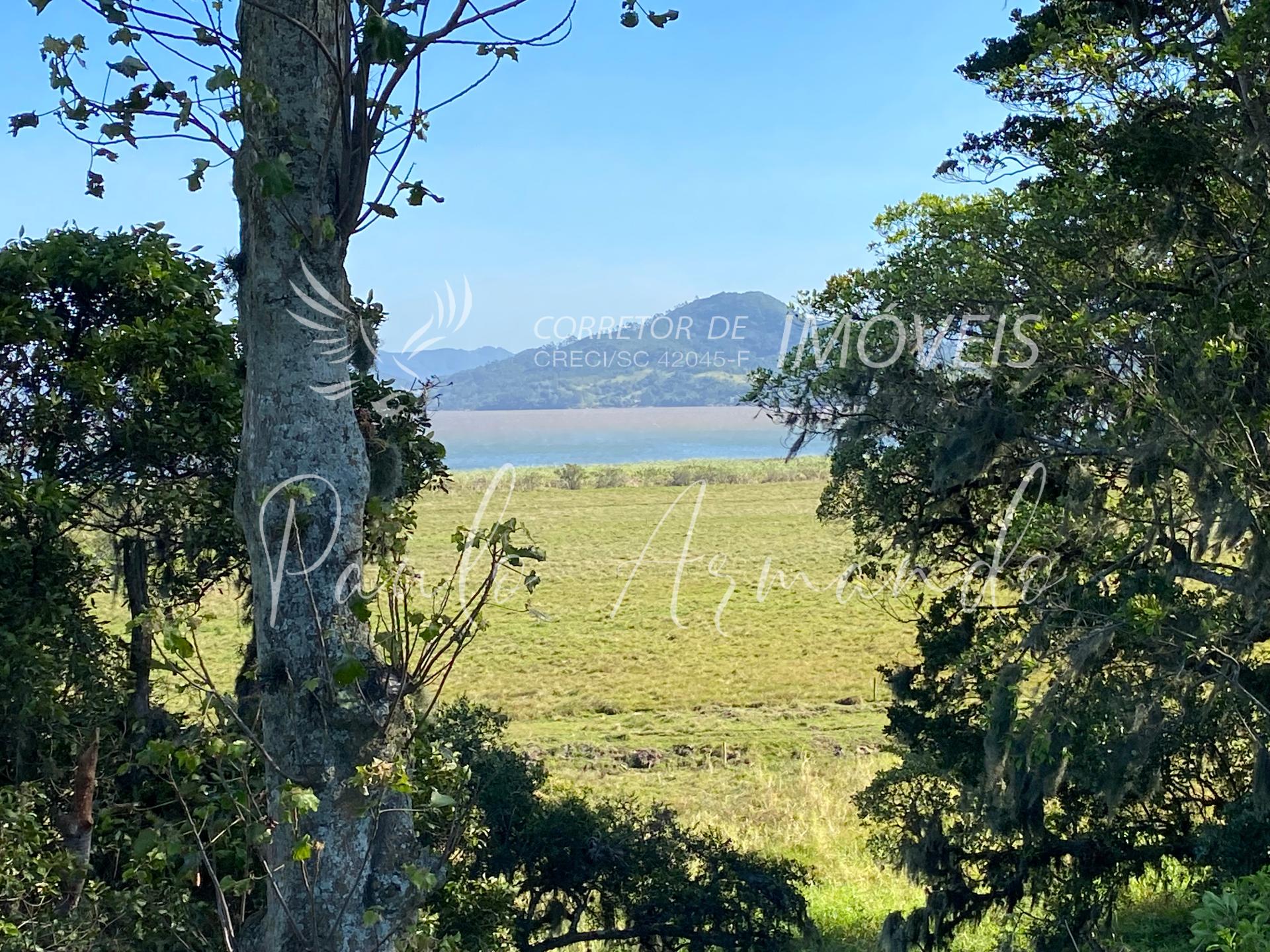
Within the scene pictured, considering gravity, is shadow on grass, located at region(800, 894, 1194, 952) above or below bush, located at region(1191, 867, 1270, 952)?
below

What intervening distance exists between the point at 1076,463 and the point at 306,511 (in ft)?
23.1

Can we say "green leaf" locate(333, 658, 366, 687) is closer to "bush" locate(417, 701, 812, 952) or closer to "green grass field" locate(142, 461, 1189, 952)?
"green grass field" locate(142, 461, 1189, 952)

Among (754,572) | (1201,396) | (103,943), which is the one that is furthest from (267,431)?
(754,572)

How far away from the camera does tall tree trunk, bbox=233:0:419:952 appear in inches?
129

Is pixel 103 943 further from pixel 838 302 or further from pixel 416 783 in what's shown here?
pixel 838 302

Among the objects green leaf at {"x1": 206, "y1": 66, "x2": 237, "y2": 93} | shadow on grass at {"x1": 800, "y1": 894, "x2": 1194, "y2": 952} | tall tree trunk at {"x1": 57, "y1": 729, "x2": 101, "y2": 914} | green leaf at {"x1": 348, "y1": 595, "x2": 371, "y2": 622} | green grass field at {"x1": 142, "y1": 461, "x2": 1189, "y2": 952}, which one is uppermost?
green leaf at {"x1": 206, "y1": 66, "x2": 237, "y2": 93}

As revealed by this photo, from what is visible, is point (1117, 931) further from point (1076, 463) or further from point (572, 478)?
point (572, 478)

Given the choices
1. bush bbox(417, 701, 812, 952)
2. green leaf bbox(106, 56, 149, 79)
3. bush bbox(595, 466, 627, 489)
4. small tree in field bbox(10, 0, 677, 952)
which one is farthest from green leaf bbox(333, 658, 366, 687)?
bush bbox(595, 466, 627, 489)

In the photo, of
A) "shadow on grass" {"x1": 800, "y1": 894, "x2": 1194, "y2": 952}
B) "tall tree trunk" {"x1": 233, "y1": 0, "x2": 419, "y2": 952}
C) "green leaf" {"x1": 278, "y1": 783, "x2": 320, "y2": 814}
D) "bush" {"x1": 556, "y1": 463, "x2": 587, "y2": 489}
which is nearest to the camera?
"green leaf" {"x1": 278, "y1": 783, "x2": 320, "y2": 814}

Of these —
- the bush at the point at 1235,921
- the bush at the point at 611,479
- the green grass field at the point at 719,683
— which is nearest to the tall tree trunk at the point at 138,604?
the green grass field at the point at 719,683

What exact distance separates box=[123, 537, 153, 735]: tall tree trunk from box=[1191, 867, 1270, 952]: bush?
17.4 ft

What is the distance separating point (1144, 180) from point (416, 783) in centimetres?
684

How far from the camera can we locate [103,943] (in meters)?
5.36

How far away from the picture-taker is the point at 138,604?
6203 millimetres
